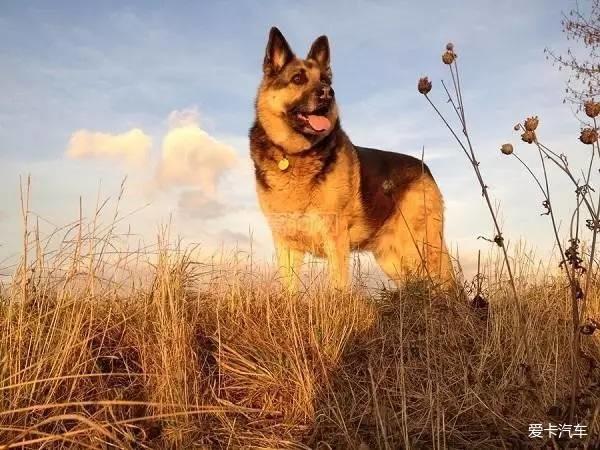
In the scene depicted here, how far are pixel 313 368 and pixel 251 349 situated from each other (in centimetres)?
44

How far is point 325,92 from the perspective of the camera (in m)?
6.54

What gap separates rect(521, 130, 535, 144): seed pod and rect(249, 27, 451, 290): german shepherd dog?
353 cm

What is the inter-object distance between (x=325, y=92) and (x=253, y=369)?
11.5 ft

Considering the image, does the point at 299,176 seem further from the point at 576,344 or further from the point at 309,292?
the point at 576,344

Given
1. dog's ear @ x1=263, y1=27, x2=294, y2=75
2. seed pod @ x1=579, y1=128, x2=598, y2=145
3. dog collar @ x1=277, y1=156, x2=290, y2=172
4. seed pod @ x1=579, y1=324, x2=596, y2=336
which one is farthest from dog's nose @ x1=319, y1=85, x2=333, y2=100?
seed pod @ x1=579, y1=324, x2=596, y2=336

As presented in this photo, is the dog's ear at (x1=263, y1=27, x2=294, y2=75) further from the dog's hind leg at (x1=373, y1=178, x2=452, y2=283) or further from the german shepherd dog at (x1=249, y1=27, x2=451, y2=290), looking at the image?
the dog's hind leg at (x1=373, y1=178, x2=452, y2=283)

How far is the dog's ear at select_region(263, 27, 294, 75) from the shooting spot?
22.0 ft

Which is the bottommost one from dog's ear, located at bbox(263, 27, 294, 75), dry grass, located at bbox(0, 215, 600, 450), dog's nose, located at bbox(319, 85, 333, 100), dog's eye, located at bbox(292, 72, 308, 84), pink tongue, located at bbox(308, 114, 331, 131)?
dry grass, located at bbox(0, 215, 600, 450)

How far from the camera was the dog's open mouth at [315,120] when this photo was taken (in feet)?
22.2

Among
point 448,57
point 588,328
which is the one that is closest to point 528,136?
point 448,57

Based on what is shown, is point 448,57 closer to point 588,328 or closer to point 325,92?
point 588,328

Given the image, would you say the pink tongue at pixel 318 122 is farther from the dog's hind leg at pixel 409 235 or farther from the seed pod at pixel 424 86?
the seed pod at pixel 424 86

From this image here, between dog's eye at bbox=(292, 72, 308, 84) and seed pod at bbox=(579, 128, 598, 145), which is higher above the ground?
dog's eye at bbox=(292, 72, 308, 84)

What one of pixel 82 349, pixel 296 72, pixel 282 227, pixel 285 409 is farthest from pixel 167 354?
pixel 296 72
